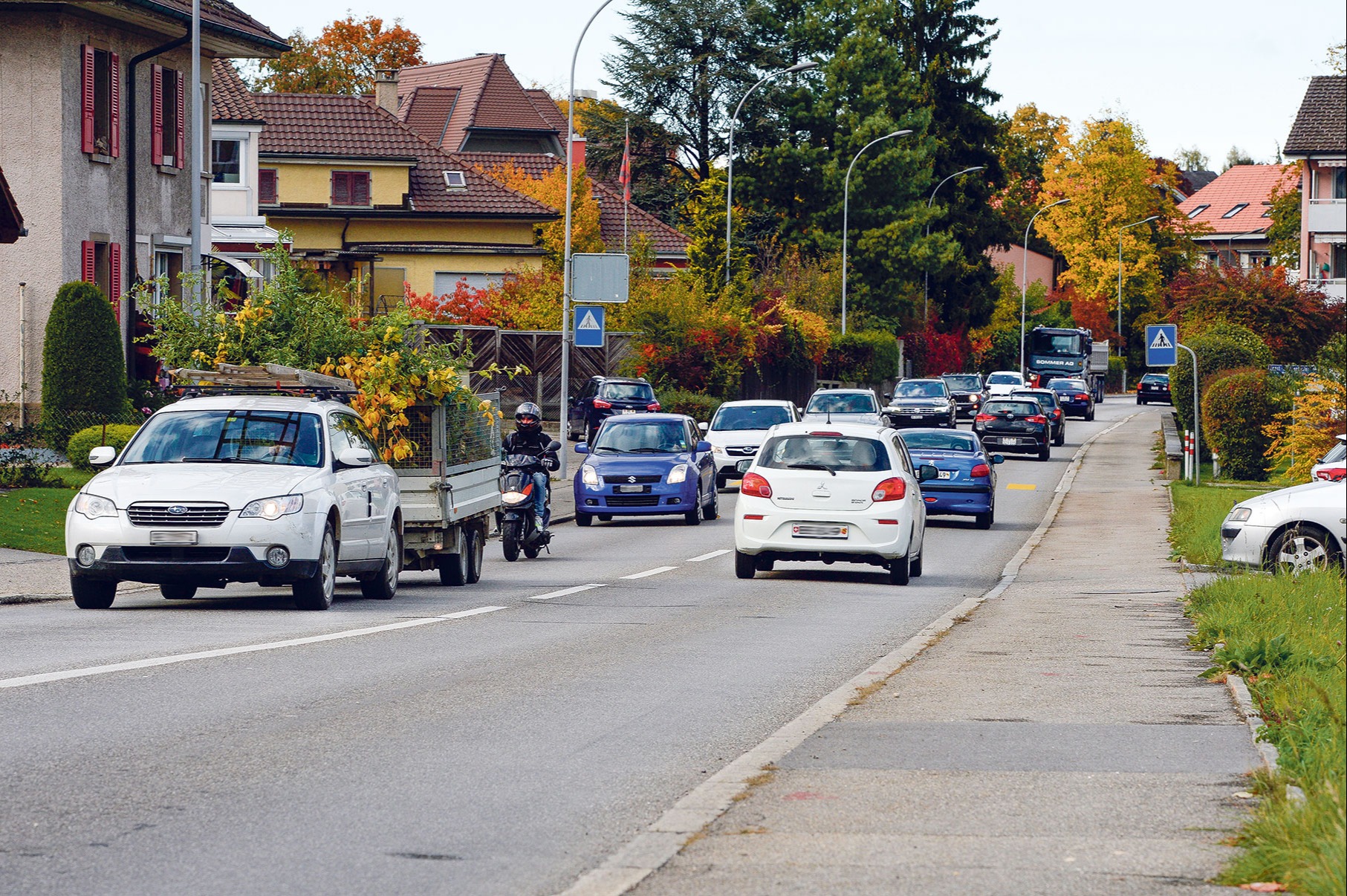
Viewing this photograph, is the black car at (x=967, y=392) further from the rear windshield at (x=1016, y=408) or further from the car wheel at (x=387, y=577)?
the car wheel at (x=387, y=577)

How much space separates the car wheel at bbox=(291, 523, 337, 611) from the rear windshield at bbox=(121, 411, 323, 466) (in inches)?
30.9

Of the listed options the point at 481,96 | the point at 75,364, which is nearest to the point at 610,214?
the point at 481,96

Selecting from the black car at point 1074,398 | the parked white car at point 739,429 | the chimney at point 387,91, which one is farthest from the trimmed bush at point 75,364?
the black car at point 1074,398

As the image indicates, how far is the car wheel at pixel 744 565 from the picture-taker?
20641mm

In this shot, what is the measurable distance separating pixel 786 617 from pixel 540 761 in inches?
308

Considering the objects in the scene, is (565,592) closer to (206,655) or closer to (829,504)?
(829,504)

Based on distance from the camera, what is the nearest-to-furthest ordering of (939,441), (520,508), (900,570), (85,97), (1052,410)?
1. (900,570)
2. (520,508)
3. (939,441)
4. (85,97)
5. (1052,410)

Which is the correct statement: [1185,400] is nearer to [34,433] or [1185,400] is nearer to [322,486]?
[34,433]

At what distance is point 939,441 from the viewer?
32.3 m

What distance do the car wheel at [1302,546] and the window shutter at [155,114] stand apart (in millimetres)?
25434

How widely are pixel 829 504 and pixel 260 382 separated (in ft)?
19.4

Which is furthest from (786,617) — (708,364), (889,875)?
(708,364)

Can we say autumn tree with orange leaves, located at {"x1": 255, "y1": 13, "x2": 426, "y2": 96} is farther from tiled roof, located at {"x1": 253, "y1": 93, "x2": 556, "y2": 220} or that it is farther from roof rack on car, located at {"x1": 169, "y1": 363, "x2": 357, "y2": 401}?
roof rack on car, located at {"x1": 169, "y1": 363, "x2": 357, "y2": 401}

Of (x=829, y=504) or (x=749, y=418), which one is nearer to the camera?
(x=829, y=504)
